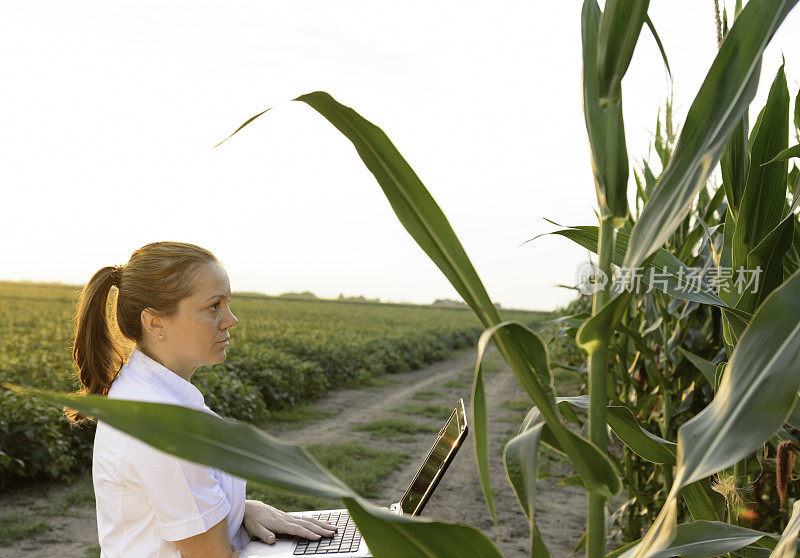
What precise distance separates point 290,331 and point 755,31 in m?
13.0

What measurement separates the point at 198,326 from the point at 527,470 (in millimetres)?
1353

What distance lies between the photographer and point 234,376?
7461mm

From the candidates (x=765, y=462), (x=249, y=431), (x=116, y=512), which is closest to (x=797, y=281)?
(x=249, y=431)

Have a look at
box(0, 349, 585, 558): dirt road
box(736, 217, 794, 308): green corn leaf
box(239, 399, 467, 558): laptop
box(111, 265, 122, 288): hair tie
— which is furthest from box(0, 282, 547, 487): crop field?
box(736, 217, 794, 308): green corn leaf

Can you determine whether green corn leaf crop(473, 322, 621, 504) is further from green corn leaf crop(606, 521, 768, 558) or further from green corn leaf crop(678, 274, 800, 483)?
green corn leaf crop(606, 521, 768, 558)

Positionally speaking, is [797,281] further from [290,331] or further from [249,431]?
[290,331]

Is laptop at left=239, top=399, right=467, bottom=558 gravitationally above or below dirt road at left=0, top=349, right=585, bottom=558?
above

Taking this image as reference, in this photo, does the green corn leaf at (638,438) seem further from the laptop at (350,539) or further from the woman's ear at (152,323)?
the woman's ear at (152,323)

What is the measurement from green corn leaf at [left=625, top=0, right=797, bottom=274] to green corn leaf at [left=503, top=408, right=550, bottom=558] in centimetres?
21

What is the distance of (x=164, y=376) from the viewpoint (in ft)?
5.79

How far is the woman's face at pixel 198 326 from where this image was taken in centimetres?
181

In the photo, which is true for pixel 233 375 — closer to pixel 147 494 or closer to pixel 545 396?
pixel 147 494

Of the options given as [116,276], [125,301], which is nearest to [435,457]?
[125,301]

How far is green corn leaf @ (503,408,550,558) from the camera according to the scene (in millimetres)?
653
